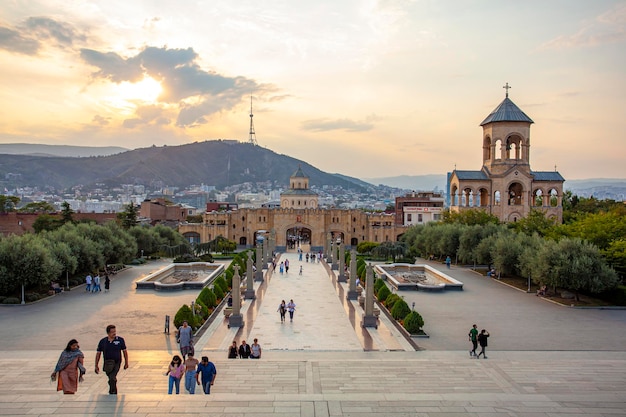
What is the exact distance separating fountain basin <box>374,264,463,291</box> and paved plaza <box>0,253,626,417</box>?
151cm

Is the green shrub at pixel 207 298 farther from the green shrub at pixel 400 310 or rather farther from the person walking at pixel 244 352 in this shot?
the green shrub at pixel 400 310

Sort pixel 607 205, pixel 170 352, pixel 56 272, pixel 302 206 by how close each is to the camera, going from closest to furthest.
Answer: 1. pixel 170 352
2. pixel 56 272
3. pixel 607 205
4. pixel 302 206

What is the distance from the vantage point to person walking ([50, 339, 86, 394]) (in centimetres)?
991

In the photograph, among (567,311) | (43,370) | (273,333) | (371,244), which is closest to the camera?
(43,370)

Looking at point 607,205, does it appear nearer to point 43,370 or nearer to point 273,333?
point 273,333

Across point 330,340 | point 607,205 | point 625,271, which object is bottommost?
point 330,340

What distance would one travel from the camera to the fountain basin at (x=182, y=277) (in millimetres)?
30141

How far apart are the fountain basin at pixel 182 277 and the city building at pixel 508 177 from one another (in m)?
29.2

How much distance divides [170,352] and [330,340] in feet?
18.7

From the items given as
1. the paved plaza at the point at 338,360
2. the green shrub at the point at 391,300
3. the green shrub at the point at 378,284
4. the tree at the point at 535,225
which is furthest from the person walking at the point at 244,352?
the tree at the point at 535,225

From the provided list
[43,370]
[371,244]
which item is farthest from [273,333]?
[371,244]

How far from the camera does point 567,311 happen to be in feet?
78.6

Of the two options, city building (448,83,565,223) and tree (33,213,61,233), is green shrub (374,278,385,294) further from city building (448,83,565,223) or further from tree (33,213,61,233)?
tree (33,213,61,233)

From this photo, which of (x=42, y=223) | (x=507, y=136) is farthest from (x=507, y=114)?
(x=42, y=223)
